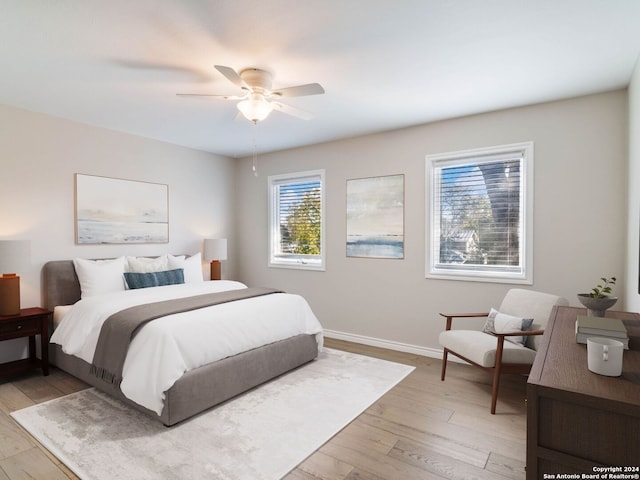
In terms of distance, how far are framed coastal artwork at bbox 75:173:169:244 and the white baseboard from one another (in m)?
2.61

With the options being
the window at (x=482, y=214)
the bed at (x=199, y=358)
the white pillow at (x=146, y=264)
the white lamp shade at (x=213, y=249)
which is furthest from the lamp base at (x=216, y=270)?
the window at (x=482, y=214)

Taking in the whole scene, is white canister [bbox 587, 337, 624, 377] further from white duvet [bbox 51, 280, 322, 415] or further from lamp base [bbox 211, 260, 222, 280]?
lamp base [bbox 211, 260, 222, 280]

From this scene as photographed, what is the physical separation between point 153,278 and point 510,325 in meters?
3.62

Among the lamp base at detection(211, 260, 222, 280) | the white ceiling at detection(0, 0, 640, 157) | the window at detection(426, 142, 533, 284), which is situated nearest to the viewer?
the white ceiling at detection(0, 0, 640, 157)

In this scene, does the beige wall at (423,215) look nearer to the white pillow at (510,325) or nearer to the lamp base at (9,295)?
the white pillow at (510,325)

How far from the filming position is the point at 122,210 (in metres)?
4.41

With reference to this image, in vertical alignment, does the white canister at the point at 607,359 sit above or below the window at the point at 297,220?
below

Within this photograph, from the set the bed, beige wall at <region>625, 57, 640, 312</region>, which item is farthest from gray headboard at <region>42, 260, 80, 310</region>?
beige wall at <region>625, 57, 640, 312</region>

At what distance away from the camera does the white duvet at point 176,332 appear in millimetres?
2504

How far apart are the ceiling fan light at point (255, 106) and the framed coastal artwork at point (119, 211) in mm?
2430

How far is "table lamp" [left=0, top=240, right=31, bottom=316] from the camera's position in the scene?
324 centimetres

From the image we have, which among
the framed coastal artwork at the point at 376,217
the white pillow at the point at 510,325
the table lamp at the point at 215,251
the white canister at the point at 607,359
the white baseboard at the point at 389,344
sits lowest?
the white baseboard at the point at 389,344

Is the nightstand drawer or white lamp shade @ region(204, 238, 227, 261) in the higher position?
white lamp shade @ region(204, 238, 227, 261)

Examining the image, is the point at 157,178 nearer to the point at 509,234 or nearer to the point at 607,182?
the point at 509,234
